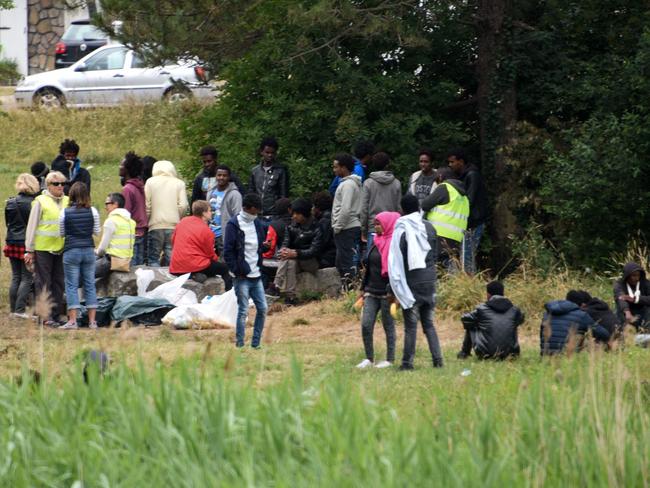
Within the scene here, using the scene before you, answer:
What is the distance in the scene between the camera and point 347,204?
16.7 meters

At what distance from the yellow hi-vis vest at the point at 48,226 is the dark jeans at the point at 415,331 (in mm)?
5109

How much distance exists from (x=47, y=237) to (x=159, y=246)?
9.09 ft

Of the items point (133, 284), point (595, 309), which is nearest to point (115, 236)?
point (133, 284)

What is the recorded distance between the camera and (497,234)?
1964 centimetres

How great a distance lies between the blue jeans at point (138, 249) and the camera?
18172 mm

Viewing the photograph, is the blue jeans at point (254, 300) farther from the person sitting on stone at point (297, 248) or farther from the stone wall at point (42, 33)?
the stone wall at point (42, 33)

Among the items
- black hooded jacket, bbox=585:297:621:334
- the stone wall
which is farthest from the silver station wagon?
black hooded jacket, bbox=585:297:621:334

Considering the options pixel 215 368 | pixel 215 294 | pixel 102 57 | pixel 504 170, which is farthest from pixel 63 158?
pixel 102 57

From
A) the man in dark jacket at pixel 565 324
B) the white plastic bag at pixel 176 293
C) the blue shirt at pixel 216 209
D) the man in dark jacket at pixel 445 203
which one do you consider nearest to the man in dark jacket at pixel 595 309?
the man in dark jacket at pixel 565 324

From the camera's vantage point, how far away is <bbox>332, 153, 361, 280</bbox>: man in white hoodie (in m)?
16.7

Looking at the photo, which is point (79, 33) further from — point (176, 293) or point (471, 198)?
point (176, 293)

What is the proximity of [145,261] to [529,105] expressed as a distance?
6.05 m

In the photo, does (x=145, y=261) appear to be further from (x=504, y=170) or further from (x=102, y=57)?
(x=102, y=57)

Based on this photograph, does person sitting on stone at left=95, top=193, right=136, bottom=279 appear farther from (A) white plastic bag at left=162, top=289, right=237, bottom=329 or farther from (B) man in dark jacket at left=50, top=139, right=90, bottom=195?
(B) man in dark jacket at left=50, top=139, right=90, bottom=195
